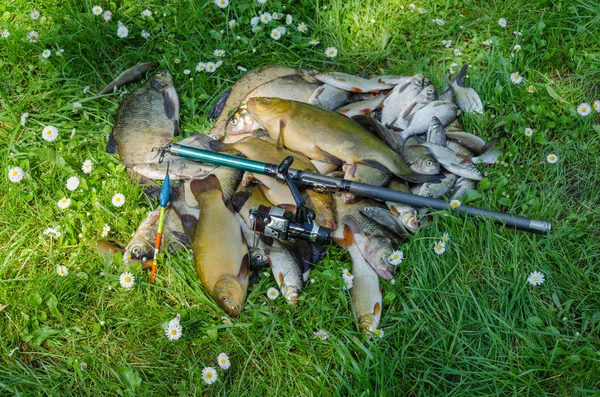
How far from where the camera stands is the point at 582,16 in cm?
433

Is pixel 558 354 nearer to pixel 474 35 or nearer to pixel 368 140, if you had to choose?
pixel 368 140

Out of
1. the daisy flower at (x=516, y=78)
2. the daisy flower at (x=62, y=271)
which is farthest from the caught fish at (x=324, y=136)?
the daisy flower at (x=62, y=271)

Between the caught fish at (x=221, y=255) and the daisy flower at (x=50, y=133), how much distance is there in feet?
4.20

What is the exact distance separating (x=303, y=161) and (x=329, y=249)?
567mm

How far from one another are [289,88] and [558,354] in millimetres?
2358

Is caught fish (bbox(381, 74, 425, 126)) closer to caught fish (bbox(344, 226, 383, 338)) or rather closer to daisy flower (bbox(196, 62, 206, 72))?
caught fish (bbox(344, 226, 383, 338))

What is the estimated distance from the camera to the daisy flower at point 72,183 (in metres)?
3.79

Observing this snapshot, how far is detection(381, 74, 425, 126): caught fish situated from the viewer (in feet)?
13.0

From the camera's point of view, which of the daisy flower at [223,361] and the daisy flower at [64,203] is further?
the daisy flower at [64,203]

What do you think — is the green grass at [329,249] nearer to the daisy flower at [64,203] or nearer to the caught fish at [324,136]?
the daisy flower at [64,203]

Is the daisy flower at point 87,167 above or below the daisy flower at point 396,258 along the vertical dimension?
below

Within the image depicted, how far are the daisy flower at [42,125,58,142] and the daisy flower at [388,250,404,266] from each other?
7.90ft

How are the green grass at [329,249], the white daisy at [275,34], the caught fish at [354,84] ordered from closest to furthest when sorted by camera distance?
the green grass at [329,249] < the caught fish at [354,84] < the white daisy at [275,34]

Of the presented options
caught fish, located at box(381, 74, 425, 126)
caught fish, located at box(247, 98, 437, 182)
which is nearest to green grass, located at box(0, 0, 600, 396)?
caught fish, located at box(381, 74, 425, 126)
